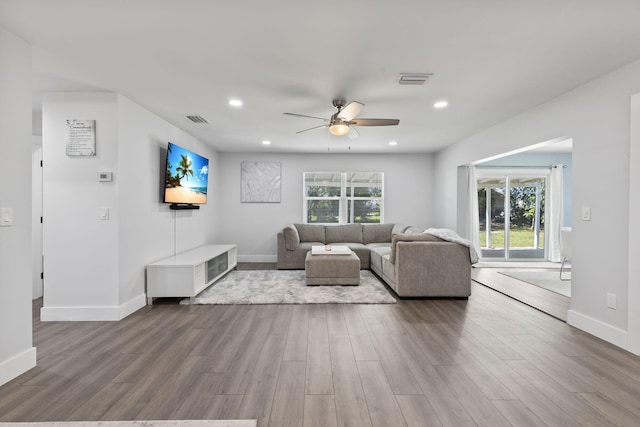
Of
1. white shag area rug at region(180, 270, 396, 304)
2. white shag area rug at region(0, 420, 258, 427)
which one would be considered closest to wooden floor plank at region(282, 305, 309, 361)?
white shag area rug at region(180, 270, 396, 304)

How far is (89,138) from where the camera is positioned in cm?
321

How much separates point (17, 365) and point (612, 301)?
4.89m

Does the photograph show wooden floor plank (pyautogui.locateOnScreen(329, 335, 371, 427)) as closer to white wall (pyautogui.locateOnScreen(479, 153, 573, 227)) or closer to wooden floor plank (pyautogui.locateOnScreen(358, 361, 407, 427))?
wooden floor plank (pyautogui.locateOnScreen(358, 361, 407, 427))

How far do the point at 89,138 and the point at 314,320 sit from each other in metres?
3.11

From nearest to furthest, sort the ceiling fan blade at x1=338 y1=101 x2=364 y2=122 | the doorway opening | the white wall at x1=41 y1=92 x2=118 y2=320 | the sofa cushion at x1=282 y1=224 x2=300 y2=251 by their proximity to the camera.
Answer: the ceiling fan blade at x1=338 y1=101 x2=364 y2=122 < the white wall at x1=41 y1=92 x2=118 y2=320 < the sofa cushion at x1=282 y1=224 x2=300 y2=251 < the doorway opening

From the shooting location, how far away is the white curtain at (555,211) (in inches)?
265

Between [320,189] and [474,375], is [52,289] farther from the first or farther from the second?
[320,189]

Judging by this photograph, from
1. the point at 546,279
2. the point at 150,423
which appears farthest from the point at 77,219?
the point at 546,279

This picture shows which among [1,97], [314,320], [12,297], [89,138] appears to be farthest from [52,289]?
[314,320]

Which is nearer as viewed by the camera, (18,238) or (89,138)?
(18,238)

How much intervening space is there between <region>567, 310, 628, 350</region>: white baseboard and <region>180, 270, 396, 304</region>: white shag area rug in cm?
184

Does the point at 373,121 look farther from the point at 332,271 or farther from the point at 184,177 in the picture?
the point at 184,177

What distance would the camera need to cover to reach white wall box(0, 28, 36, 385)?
6.87 ft

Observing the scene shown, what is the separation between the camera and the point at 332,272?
179 inches
